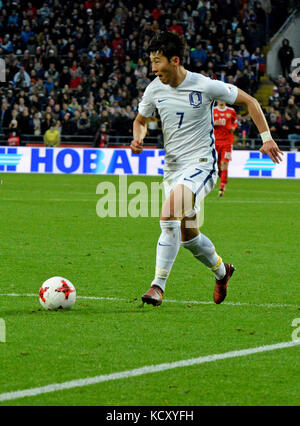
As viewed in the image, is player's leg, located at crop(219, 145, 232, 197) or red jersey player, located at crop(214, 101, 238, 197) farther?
player's leg, located at crop(219, 145, 232, 197)

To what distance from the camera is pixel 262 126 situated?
24.3ft

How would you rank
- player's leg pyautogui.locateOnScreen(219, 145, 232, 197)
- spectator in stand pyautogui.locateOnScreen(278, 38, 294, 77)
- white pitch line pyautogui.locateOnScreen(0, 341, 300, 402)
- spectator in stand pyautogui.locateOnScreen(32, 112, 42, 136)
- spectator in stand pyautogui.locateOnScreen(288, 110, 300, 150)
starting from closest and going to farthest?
white pitch line pyautogui.locateOnScreen(0, 341, 300, 402) → player's leg pyautogui.locateOnScreen(219, 145, 232, 197) → spectator in stand pyautogui.locateOnScreen(288, 110, 300, 150) → spectator in stand pyautogui.locateOnScreen(32, 112, 42, 136) → spectator in stand pyautogui.locateOnScreen(278, 38, 294, 77)

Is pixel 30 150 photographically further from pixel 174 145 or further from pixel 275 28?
pixel 174 145

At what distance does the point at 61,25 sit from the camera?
34.9 meters

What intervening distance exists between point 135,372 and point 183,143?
2892mm

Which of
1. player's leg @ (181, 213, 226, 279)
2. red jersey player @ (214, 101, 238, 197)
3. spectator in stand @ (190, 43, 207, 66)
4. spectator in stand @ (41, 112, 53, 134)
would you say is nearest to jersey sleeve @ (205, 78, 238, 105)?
player's leg @ (181, 213, 226, 279)

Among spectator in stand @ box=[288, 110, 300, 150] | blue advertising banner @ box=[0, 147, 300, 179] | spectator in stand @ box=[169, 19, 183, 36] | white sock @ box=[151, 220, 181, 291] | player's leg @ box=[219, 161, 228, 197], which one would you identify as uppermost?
spectator in stand @ box=[169, 19, 183, 36]

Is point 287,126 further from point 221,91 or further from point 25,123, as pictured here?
point 221,91

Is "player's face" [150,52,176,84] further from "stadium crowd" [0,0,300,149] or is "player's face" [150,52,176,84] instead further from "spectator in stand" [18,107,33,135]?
"spectator in stand" [18,107,33,135]

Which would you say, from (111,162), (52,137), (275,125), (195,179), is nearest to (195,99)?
(195,179)

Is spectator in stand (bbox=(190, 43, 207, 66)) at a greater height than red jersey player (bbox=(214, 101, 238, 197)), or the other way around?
spectator in stand (bbox=(190, 43, 207, 66))

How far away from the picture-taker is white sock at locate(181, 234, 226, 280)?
24.9ft

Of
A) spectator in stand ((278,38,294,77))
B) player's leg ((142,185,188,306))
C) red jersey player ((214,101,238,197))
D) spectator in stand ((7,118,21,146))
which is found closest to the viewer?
player's leg ((142,185,188,306))
